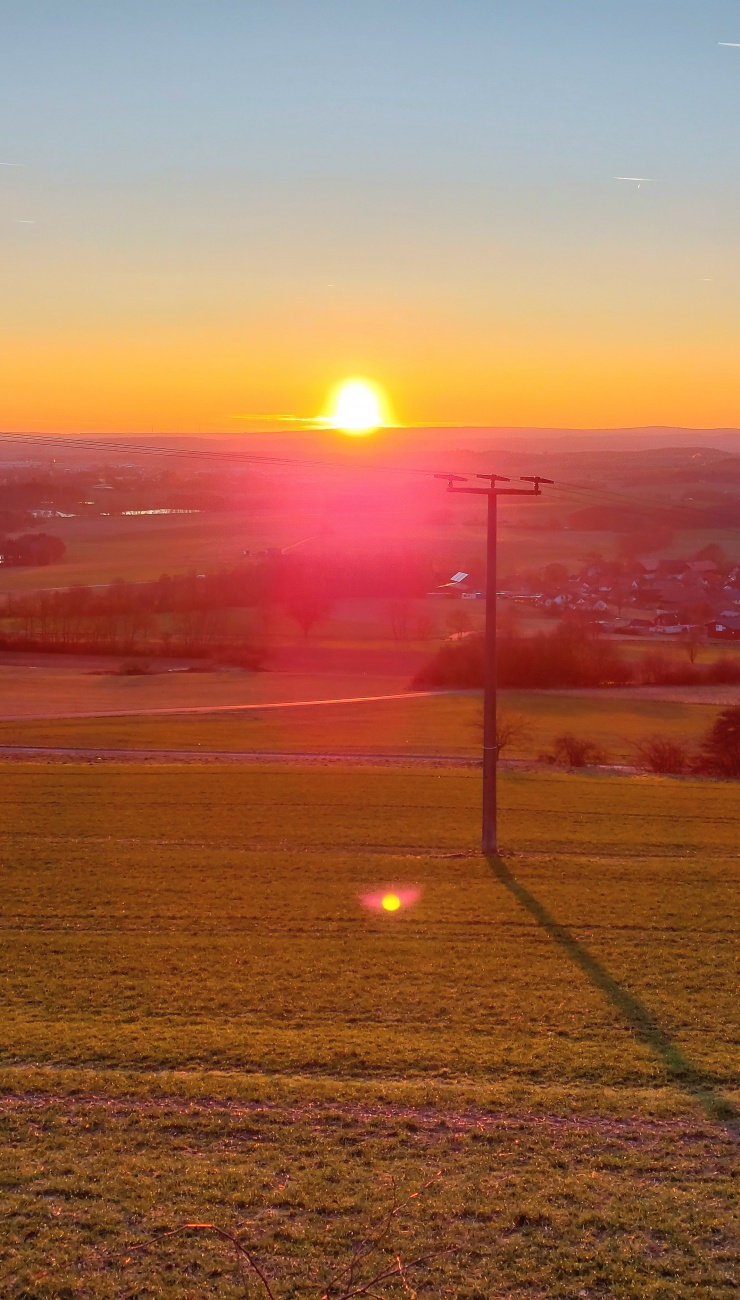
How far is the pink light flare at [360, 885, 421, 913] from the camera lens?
49.1 ft

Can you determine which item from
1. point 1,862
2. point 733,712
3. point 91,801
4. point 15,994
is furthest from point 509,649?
point 15,994

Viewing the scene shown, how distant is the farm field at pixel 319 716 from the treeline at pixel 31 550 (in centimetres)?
2328

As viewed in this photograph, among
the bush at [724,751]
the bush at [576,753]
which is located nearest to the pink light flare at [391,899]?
the bush at [576,753]

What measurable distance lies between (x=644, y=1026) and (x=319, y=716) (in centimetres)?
3219

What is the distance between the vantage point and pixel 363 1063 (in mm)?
9273

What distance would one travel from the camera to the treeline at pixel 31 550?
71875 millimetres

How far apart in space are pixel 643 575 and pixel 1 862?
5958cm

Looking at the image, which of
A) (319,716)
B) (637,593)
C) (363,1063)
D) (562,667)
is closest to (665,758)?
(319,716)

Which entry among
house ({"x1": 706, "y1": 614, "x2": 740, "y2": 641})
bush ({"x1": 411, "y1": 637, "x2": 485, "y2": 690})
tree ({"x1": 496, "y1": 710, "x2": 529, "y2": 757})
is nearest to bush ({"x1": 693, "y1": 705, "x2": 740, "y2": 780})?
tree ({"x1": 496, "y1": 710, "x2": 529, "y2": 757})

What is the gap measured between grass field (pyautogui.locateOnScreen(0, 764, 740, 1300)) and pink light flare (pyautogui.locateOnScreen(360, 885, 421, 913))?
0.26m

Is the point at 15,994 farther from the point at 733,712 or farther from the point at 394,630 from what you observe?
the point at 394,630

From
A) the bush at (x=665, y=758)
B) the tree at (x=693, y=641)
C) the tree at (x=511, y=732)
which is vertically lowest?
the bush at (x=665, y=758)

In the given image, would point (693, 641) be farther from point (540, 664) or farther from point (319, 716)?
point (319, 716)

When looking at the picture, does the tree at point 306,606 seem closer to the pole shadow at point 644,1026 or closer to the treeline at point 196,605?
the treeline at point 196,605
